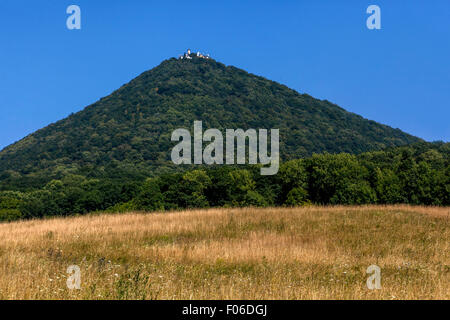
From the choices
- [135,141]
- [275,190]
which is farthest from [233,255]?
[135,141]

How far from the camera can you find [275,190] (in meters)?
57.7

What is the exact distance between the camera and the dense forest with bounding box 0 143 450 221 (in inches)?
1932

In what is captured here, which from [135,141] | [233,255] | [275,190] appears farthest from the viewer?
[135,141]

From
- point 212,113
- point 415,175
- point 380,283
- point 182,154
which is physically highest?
point 212,113

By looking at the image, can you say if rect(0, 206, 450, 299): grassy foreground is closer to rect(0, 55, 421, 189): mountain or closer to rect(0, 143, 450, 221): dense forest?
rect(0, 143, 450, 221): dense forest

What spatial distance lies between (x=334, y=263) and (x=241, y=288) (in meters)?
4.13

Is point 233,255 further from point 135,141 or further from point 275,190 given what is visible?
point 135,141

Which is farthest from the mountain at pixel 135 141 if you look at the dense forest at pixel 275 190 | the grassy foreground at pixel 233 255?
the grassy foreground at pixel 233 255

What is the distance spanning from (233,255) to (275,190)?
152 ft

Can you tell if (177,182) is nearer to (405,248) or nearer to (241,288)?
(405,248)

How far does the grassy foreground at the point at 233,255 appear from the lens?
798 centimetres

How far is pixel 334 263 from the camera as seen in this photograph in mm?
11312

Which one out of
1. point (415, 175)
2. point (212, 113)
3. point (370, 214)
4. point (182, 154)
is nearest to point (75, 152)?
point (182, 154)

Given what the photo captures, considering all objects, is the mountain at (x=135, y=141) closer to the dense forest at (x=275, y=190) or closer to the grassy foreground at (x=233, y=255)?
the dense forest at (x=275, y=190)
